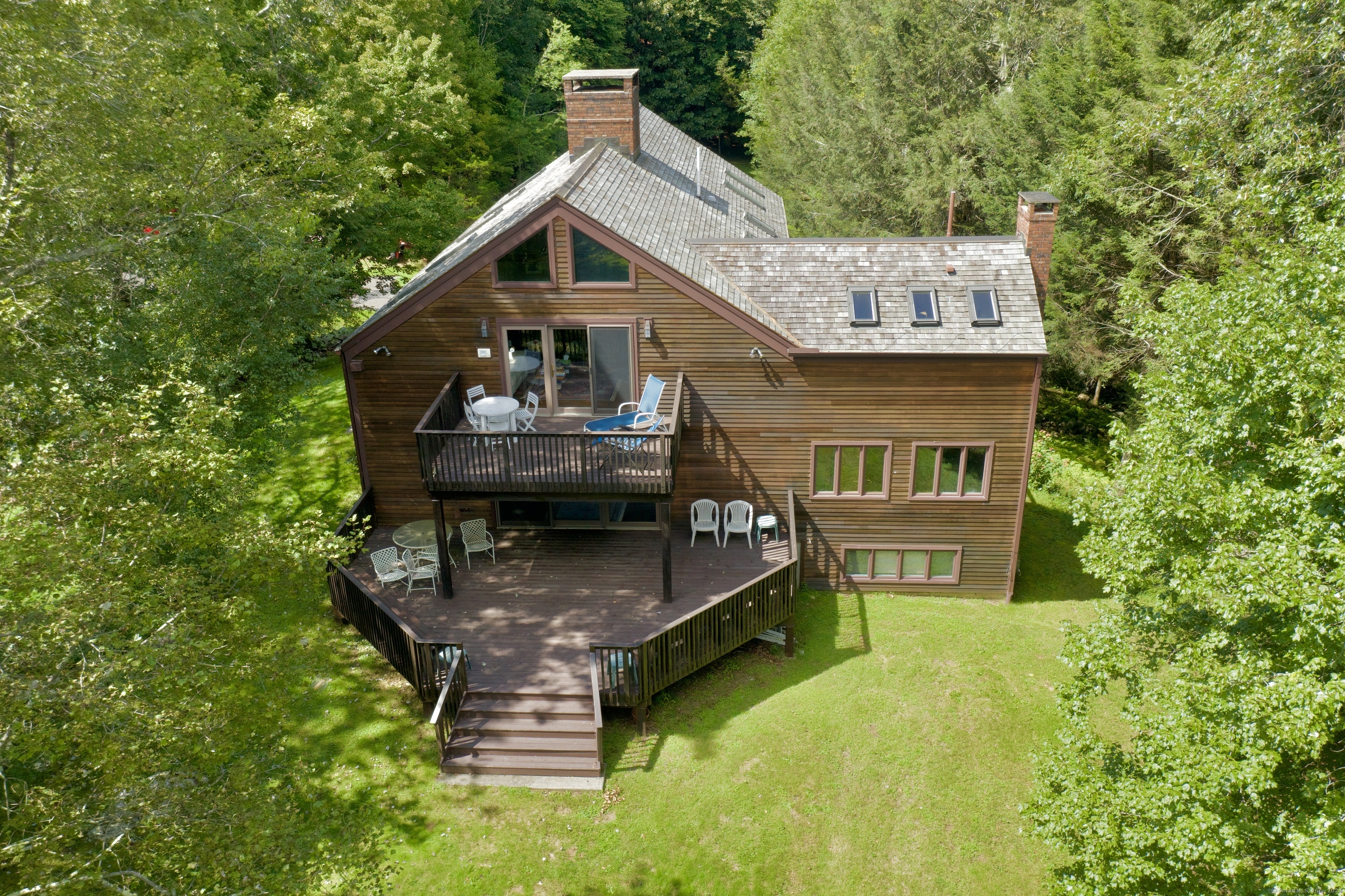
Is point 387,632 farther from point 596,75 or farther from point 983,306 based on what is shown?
point 596,75

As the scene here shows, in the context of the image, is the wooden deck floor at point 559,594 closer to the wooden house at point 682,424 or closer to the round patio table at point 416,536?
the wooden house at point 682,424

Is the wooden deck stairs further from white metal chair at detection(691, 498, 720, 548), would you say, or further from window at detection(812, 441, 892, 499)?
window at detection(812, 441, 892, 499)

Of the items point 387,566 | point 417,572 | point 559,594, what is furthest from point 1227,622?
point 387,566

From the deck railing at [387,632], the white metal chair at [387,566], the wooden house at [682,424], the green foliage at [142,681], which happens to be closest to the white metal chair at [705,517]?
the wooden house at [682,424]

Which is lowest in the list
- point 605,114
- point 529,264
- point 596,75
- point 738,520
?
point 738,520

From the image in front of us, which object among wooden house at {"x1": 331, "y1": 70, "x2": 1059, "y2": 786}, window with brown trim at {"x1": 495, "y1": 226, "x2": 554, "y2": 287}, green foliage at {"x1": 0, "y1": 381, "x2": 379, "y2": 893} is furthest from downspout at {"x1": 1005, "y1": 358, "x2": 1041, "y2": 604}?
green foliage at {"x1": 0, "y1": 381, "x2": 379, "y2": 893}

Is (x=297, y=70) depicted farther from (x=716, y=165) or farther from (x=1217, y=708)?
(x=1217, y=708)
